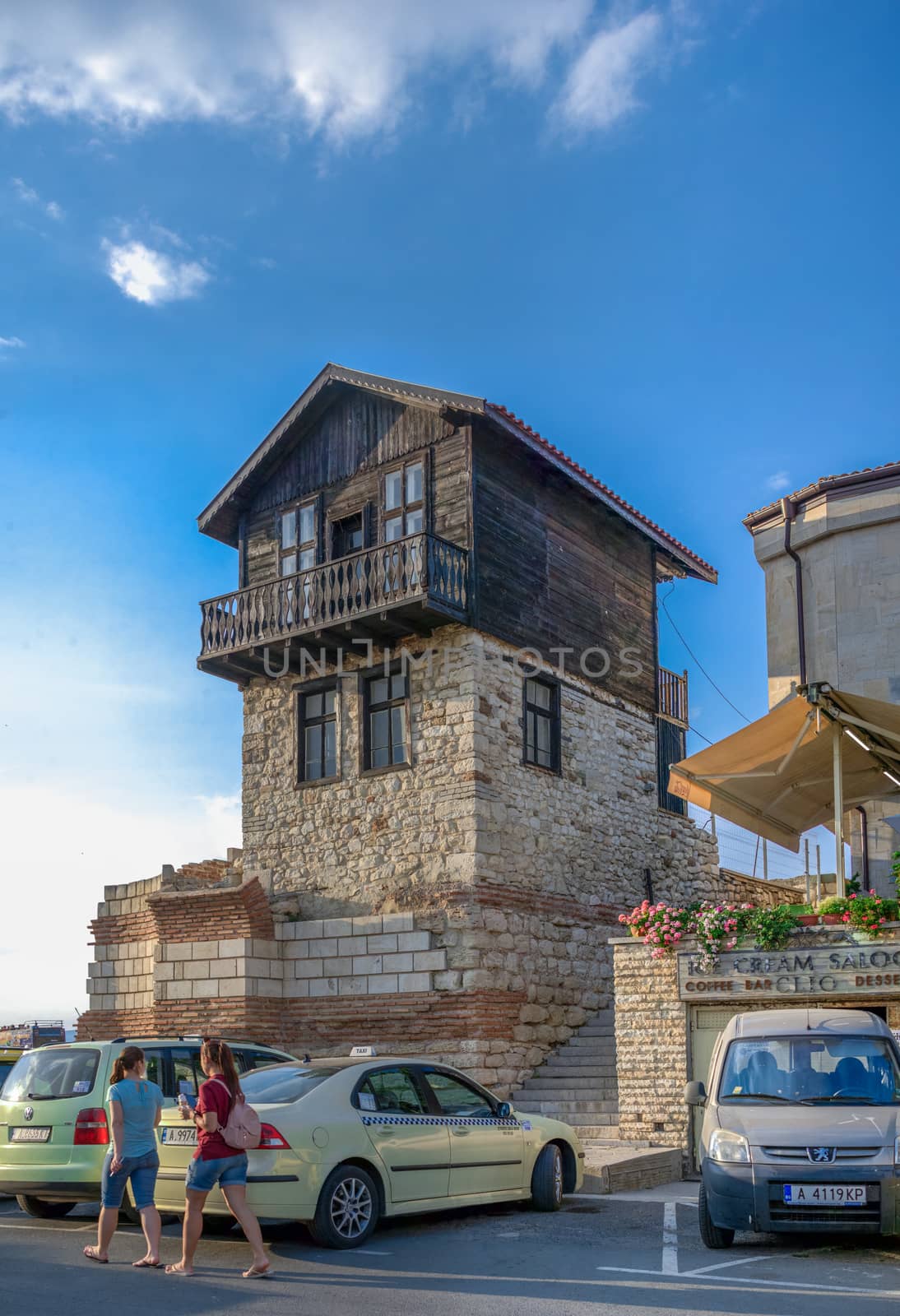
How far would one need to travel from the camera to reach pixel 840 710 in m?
15.6

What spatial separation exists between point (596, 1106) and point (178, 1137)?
9414 mm

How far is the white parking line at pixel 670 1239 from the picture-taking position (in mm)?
8883

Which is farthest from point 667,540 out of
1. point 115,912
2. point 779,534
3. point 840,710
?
point 115,912

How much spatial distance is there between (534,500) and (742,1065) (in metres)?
13.8

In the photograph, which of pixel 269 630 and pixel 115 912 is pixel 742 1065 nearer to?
pixel 269 630

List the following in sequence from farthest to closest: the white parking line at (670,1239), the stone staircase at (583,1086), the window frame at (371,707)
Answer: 1. the window frame at (371,707)
2. the stone staircase at (583,1086)
3. the white parking line at (670,1239)

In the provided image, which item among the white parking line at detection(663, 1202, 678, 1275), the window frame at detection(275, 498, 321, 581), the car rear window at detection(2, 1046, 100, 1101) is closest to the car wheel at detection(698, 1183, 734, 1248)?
the white parking line at detection(663, 1202, 678, 1275)

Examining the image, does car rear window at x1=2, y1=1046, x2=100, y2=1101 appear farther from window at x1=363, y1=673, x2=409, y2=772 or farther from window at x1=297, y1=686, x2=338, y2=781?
window at x1=297, y1=686, x2=338, y2=781

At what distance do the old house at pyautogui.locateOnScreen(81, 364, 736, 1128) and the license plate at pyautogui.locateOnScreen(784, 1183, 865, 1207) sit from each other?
9397 mm

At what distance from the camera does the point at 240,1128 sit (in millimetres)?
8766

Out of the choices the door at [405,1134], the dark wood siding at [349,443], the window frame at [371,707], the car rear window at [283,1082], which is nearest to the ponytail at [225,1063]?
the car rear window at [283,1082]

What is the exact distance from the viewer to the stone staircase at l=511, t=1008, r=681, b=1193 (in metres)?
13.4

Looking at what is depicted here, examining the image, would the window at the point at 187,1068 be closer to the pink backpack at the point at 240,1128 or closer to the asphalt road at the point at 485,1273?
the asphalt road at the point at 485,1273

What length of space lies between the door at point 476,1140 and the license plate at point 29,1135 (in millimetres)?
3171
